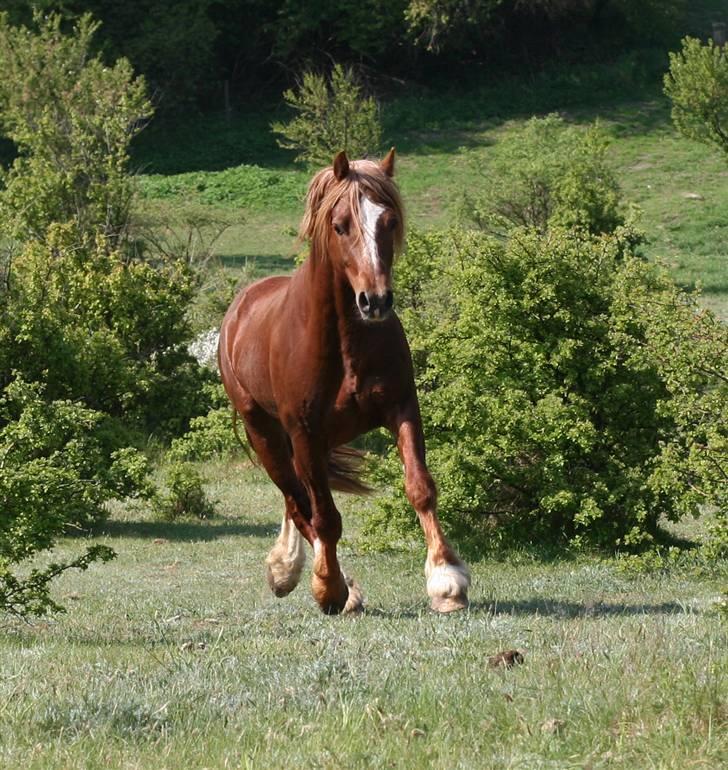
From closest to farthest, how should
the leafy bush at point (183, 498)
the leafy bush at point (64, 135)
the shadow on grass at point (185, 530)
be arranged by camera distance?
the shadow on grass at point (185, 530), the leafy bush at point (183, 498), the leafy bush at point (64, 135)

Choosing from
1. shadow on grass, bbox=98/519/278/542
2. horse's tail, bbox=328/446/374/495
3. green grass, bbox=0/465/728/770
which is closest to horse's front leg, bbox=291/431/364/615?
green grass, bbox=0/465/728/770

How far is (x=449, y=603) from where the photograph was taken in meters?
7.87

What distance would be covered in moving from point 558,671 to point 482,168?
31.4 meters

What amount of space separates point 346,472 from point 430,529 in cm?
279

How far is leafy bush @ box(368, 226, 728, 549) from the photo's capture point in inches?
478

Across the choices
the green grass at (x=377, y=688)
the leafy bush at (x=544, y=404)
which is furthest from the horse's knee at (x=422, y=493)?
the leafy bush at (x=544, y=404)

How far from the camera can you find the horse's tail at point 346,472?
35.3 ft

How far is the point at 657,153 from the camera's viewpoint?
1880 inches

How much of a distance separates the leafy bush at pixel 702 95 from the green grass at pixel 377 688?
28.0m

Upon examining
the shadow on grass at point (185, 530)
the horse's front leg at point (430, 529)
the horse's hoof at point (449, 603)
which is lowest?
the shadow on grass at point (185, 530)

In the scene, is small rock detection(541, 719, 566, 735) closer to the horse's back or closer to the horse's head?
the horse's head

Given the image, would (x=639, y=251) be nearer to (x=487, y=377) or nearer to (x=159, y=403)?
(x=159, y=403)

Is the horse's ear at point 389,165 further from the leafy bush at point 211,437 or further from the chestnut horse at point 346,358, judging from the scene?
the leafy bush at point 211,437

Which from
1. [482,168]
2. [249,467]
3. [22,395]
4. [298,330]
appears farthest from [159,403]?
[482,168]
